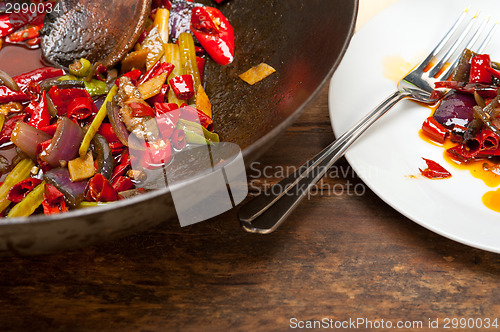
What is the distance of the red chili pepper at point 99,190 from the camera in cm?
113

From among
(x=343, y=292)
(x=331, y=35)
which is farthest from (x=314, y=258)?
(x=331, y=35)

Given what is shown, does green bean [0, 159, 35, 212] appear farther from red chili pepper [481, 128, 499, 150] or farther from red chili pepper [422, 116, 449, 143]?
red chili pepper [481, 128, 499, 150]

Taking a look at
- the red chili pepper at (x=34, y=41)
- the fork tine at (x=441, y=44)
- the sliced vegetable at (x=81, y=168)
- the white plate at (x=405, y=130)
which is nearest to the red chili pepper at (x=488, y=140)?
the white plate at (x=405, y=130)

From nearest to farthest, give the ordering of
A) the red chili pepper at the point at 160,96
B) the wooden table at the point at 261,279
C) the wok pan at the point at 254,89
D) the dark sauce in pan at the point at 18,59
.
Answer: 1. the wok pan at the point at 254,89
2. the wooden table at the point at 261,279
3. the red chili pepper at the point at 160,96
4. the dark sauce in pan at the point at 18,59

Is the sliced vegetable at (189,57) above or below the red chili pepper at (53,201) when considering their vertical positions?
above

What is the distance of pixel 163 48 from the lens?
152 cm

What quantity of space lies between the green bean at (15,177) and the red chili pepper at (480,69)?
50.7 inches

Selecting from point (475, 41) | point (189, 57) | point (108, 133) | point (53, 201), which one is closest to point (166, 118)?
point (108, 133)

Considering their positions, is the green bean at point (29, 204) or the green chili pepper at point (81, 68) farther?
the green chili pepper at point (81, 68)

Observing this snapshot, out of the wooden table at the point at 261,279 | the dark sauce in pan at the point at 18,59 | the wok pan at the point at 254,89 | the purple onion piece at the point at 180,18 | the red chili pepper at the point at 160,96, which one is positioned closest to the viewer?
the wok pan at the point at 254,89

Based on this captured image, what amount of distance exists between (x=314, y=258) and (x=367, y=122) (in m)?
0.41

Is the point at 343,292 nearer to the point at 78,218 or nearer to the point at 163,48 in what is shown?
the point at 78,218

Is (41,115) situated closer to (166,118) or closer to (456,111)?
(166,118)

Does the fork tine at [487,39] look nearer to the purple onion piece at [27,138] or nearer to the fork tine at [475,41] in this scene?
the fork tine at [475,41]
